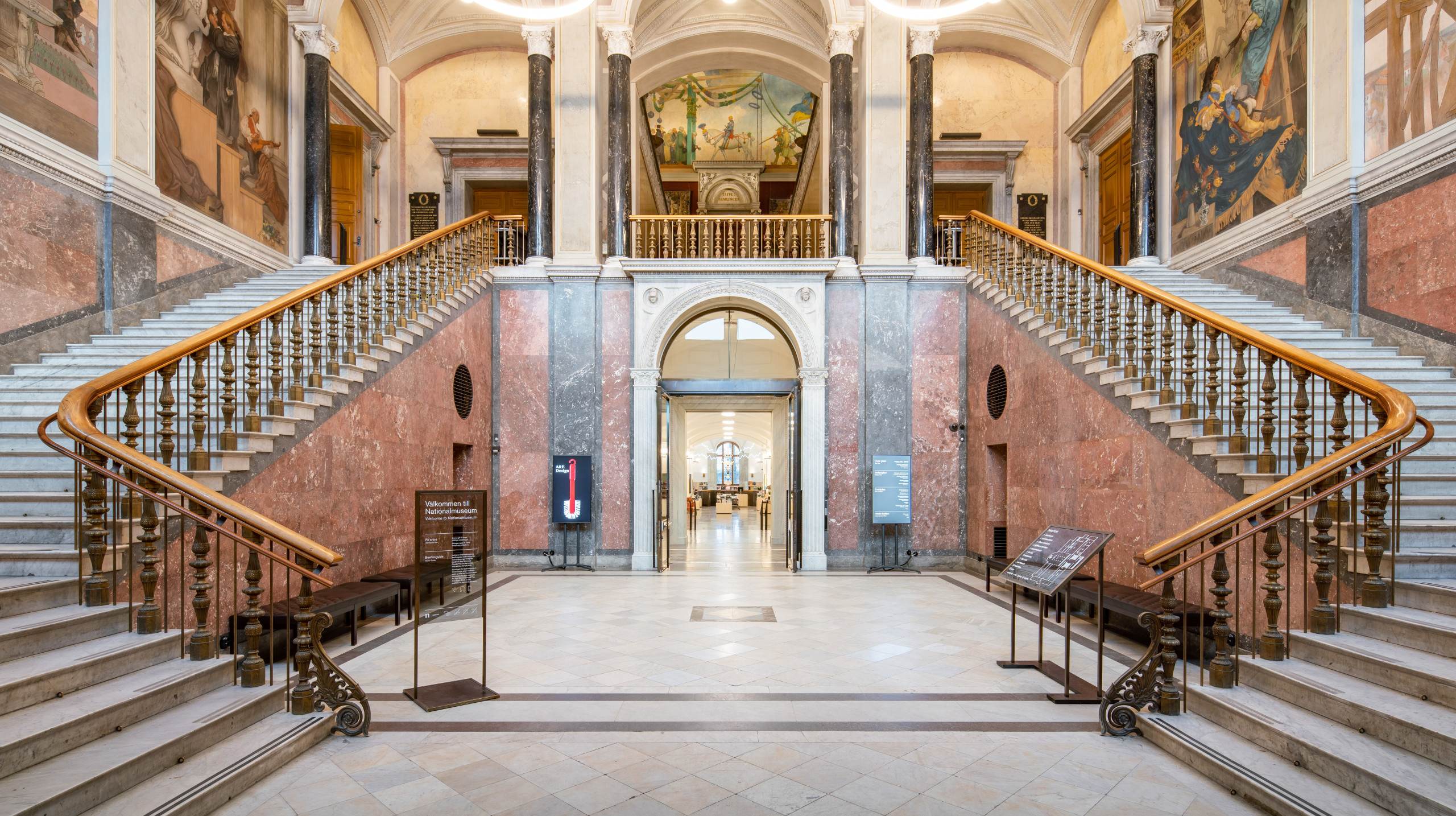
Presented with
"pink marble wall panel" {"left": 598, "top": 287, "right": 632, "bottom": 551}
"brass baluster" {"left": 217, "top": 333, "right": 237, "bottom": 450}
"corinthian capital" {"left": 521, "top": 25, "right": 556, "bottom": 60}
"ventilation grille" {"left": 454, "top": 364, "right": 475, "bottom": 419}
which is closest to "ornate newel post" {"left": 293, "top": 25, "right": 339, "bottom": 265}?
"corinthian capital" {"left": 521, "top": 25, "right": 556, "bottom": 60}

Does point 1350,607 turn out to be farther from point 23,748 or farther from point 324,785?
point 23,748

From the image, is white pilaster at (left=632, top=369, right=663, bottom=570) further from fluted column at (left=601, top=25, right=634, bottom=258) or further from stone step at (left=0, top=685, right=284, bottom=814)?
stone step at (left=0, top=685, right=284, bottom=814)

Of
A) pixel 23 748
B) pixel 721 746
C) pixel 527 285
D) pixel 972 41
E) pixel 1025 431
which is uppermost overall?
pixel 972 41

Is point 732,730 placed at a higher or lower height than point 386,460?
lower

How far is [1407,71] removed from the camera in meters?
7.29

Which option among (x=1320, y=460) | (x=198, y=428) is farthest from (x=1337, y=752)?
(x=198, y=428)

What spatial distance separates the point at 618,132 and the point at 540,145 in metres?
1.24

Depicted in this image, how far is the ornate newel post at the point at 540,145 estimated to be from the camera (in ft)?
37.1

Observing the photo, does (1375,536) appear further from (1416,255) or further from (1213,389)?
(1416,255)

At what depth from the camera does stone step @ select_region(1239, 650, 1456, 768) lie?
10.1ft

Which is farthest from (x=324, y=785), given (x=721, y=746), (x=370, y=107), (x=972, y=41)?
(x=972, y=41)

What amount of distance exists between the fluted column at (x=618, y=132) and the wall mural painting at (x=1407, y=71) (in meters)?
9.29

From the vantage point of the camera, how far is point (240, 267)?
10266mm

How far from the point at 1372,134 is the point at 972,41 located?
9003 millimetres
